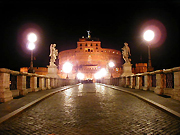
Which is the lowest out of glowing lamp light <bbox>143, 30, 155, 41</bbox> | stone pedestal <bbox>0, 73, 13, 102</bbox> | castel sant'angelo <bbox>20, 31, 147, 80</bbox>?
stone pedestal <bbox>0, 73, 13, 102</bbox>

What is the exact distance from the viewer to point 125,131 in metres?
4.16

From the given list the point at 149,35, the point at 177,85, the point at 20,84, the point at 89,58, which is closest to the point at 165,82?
the point at 177,85

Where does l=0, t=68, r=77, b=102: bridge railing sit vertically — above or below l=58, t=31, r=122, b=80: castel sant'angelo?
below

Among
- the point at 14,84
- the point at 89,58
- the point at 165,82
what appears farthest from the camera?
the point at 89,58

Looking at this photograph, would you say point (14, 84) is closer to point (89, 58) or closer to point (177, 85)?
point (177, 85)

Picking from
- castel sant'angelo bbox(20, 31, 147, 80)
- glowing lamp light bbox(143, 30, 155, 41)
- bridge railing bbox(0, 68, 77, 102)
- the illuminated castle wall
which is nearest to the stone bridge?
bridge railing bbox(0, 68, 77, 102)

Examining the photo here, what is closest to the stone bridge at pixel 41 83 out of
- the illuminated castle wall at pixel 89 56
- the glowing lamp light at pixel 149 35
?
the glowing lamp light at pixel 149 35

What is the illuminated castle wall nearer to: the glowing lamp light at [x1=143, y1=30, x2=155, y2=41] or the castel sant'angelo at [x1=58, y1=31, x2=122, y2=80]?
the castel sant'angelo at [x1=58, y1=31, x2=122, y2=80]

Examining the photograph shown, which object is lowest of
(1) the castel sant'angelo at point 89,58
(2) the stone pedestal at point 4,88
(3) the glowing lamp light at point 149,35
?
(2) the stone pedestal at point 4,88

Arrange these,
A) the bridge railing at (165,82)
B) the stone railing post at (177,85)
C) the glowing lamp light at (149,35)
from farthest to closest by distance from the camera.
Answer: the glowing lamp light at (149,35) < the bridge railing at (165,82) < the stone railing post at (177,85)

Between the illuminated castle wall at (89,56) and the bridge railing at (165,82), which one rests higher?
the illuminated castle wall at (89,56)

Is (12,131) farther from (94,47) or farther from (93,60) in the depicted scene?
(94,47)

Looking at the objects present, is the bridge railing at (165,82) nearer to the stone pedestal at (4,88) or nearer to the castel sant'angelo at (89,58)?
the stone pedestal at (4,88)

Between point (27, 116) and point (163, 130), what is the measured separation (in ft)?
12.6
